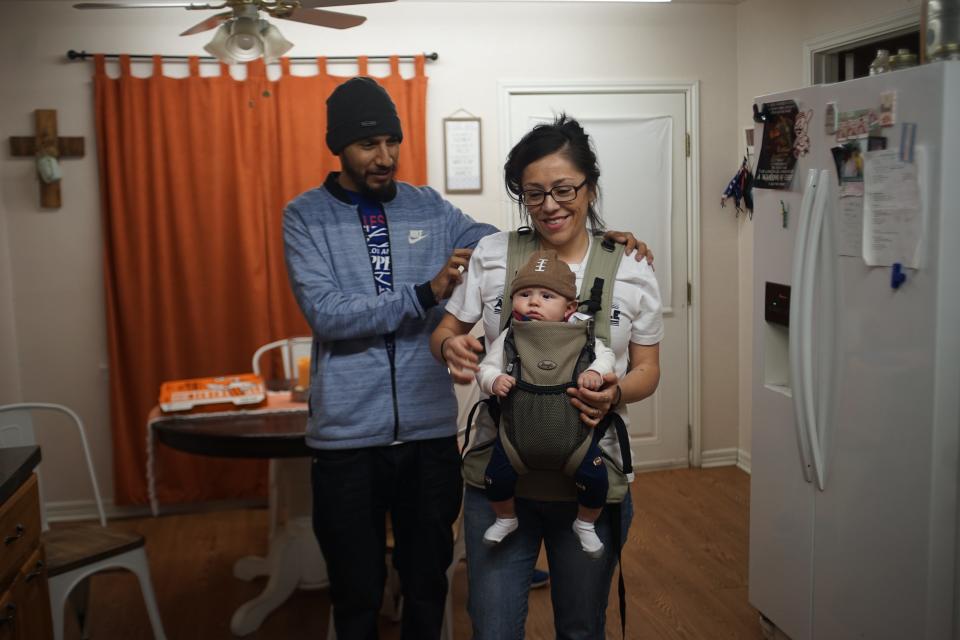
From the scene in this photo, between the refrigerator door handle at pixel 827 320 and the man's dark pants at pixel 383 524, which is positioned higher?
the refrigerator door handle at pixel 827 320

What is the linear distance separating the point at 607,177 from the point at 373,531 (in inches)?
116

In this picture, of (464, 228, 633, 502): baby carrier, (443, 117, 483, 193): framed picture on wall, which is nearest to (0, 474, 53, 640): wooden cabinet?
(464, 228, 633, 502): baby carrier

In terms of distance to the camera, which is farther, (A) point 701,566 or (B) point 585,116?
(B) point 585,116

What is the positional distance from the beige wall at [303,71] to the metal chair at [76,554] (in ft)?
5.21

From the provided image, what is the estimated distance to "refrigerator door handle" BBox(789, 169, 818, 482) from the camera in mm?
2576

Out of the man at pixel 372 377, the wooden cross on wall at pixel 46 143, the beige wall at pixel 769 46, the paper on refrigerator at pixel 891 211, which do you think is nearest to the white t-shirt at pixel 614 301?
the man at pixel 372 377

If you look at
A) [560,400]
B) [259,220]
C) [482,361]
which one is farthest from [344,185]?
[259,220]

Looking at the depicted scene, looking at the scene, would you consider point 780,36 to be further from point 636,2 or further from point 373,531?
point 373,531

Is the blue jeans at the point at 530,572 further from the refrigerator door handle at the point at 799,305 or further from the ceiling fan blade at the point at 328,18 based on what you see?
the ceiling fan blade at the point at 328,18

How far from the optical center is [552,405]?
165 cm

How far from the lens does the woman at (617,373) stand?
5.77 ft

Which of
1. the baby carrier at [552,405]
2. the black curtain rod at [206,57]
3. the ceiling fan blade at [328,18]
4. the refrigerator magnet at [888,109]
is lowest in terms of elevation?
the baby carrier at [552,405]

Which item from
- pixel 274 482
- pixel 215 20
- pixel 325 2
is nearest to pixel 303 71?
pixel 215 20

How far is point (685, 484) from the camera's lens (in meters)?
4.66
